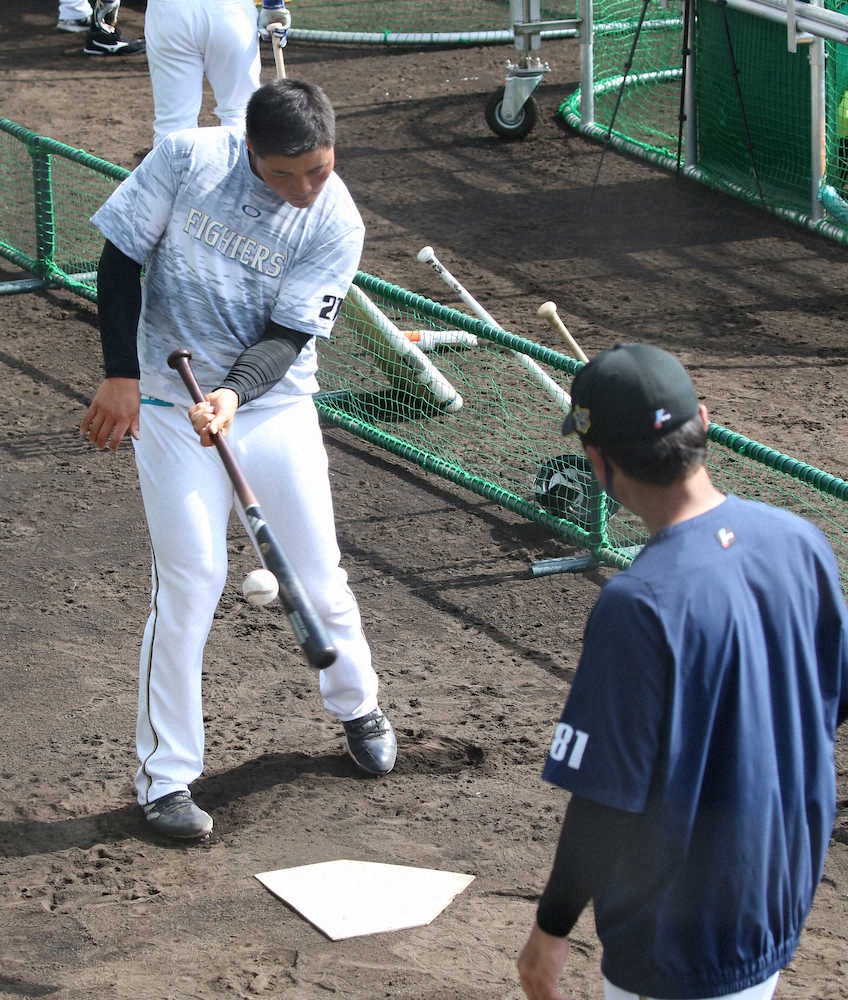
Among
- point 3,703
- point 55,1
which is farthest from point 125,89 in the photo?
point 3,703

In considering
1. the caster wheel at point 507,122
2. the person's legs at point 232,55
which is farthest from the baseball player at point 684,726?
the caster wheel at point 507,122

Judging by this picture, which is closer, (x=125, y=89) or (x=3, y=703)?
(x=3, y=703)

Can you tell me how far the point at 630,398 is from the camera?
240 cm

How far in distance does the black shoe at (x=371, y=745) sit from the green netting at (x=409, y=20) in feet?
39.6

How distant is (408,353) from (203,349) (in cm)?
337

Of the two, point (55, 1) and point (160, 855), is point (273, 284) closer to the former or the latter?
point (160, 855)

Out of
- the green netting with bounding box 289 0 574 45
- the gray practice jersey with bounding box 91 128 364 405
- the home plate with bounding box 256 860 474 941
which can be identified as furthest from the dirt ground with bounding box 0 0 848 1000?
the green netting with bounding box 289 0 574 45

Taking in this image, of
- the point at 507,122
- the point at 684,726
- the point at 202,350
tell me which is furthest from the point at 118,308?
the point at 507,122

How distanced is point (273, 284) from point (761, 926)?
2517mm

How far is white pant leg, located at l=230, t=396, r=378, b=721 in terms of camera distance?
4293 millimetres

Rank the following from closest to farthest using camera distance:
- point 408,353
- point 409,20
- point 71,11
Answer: point 408,353
point 71,11
point 409,20

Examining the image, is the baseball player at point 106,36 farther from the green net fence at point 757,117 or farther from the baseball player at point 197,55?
the baseball player at point 197,55

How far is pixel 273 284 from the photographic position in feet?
14.0

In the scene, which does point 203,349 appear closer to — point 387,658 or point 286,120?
point 286,120
